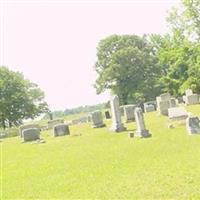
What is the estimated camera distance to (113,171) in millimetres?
12906

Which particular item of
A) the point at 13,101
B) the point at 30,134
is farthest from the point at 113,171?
the point at 13,101

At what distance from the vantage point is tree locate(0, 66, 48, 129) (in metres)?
61.7

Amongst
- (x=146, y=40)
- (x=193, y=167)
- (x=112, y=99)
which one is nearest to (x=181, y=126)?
(x=112, y=99)

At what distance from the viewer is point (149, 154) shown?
15.2 m

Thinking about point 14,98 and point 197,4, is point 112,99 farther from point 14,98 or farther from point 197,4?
point 14,98

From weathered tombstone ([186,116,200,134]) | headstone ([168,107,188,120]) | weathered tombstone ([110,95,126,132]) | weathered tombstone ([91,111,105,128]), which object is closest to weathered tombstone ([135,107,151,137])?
weathered tombstone ([186,116,200,134])

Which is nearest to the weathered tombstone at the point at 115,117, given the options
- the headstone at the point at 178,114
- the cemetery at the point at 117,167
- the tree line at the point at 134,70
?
the cemetery at the point at 117,167

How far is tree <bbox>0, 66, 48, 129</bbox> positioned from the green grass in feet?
138

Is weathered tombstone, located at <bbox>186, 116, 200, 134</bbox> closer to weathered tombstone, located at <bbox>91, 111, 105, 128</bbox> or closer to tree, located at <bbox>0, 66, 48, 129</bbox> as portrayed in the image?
weathered tombstone, located at <bbox>91, 111, 105, 128</bbox>

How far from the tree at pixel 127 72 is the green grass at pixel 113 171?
140ft

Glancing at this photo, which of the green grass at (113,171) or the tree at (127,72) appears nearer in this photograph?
the green grass at (113,171)

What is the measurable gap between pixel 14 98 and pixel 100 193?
172 ft

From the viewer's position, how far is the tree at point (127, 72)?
63031 mm

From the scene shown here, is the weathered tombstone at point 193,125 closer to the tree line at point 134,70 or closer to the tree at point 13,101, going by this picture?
the tree line at point 134,70
